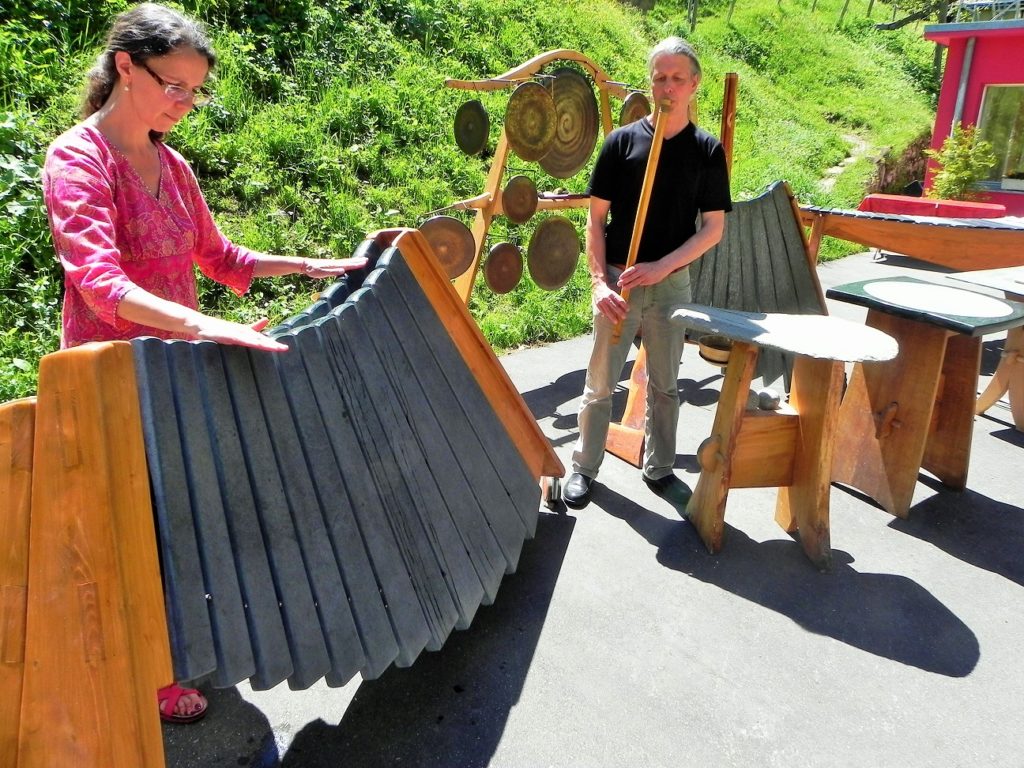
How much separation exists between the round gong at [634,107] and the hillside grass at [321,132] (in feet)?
4.53

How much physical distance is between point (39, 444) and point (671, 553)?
201 centimetres

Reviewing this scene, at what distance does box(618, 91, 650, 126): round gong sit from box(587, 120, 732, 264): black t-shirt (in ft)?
5.78

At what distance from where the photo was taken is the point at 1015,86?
1056 cm

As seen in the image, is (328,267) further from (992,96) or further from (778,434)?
(992,96)

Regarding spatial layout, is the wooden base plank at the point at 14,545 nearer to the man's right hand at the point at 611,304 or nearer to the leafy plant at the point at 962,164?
the man's right hand at the point at 611,304

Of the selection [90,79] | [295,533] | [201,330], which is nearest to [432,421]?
[295,533]

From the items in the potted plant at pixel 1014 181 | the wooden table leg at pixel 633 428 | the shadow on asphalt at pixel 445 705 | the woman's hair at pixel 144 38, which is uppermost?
the woman's hair at pixel 144 38

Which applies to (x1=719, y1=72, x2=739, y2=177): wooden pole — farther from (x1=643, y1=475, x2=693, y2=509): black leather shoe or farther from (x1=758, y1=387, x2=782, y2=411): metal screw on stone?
(x1=643, y1=475, x2=693, y2=509): black leather shoe

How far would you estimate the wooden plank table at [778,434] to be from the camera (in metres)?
2.55

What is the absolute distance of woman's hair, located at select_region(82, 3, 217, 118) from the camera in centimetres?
158

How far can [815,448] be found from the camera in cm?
267

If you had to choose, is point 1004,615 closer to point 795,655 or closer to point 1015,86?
point 795,655

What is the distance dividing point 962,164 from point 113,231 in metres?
10.8

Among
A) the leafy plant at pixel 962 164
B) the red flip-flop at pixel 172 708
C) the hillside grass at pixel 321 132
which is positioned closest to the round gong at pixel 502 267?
the hillside grass at pixel 321 132
